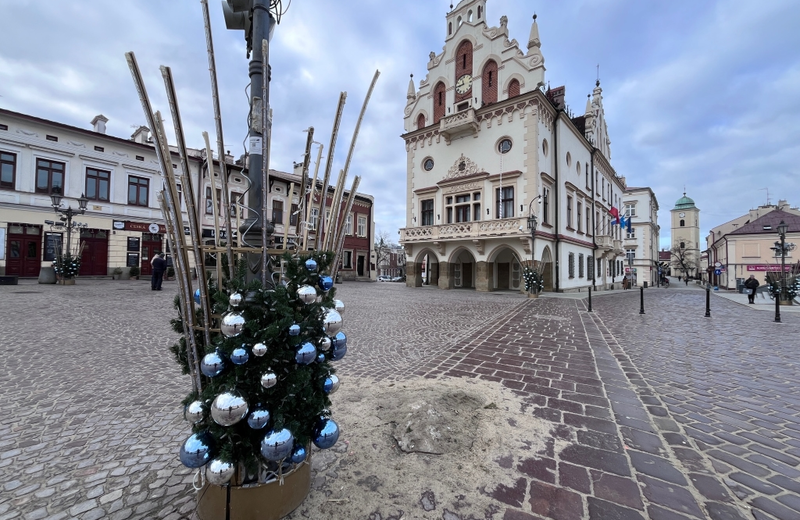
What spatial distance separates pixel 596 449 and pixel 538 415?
63cm

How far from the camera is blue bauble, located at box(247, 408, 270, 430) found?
1659 mm

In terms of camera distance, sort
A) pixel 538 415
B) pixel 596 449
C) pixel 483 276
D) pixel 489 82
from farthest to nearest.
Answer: pixel 489 82, pixel 483 276, pixel 538 415, pixel 596 449

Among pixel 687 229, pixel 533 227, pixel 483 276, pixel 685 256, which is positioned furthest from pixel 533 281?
pixel 687 229

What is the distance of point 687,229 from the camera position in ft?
252

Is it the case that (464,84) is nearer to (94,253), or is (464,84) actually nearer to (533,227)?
(533,227)

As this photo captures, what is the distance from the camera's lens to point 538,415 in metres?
3.19

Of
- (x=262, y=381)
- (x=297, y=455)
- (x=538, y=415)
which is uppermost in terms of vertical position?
(x=262, y=381)

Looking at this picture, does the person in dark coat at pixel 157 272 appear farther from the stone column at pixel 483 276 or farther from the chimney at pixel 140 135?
the stone column at pixel 483 276

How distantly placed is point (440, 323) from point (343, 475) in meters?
6.47

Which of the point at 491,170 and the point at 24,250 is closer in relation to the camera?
the point at 24,250

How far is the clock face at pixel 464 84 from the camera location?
22.9 metres

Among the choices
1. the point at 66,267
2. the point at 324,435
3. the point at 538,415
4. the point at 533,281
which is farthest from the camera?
the point at 533,281

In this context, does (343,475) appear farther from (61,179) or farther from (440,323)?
(61,179)

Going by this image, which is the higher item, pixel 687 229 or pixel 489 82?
pixel 489 82
